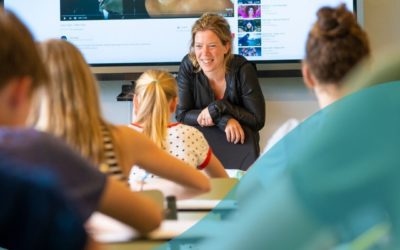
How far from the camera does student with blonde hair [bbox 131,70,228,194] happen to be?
80.2 inches

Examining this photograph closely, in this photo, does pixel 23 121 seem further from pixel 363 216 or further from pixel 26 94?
pixel 363 216

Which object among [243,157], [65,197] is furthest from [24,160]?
[243,157]

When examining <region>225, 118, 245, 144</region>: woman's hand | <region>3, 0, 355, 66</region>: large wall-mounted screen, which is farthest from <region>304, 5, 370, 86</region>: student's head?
<region>3, 0, 355, 66</region>: large wall-mounted screen

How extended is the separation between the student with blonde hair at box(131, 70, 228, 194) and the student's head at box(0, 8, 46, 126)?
1346 mm

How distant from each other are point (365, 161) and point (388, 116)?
66 millimetres

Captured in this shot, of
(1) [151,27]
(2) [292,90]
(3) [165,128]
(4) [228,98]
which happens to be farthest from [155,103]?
(2) [292,90]

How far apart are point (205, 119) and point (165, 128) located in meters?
1.51

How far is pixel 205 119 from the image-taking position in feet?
11.7

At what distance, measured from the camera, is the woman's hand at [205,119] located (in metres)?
3.55

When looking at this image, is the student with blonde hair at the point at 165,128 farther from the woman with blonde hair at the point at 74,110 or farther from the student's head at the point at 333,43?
the woman with blonde hair at the point at 74,110

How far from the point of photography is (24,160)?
0.57 m

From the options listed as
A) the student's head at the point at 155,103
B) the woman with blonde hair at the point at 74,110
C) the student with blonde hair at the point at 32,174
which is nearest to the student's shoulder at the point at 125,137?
the woman with blonde hair at the point at 74,110
